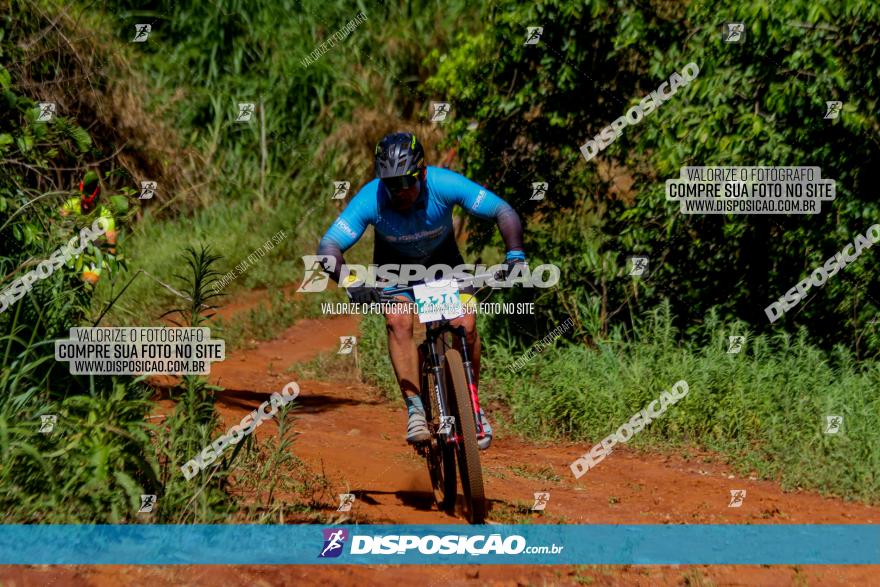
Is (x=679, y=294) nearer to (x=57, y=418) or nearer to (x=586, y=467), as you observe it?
(x=586, y=467)

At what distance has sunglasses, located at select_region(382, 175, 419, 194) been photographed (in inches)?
239

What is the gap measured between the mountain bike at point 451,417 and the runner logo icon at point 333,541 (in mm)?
811

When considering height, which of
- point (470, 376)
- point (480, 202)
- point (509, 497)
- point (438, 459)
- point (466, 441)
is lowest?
point (509, 497)

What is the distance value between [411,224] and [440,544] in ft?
6.75

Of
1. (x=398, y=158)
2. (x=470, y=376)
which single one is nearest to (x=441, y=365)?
(x=470, y=376)

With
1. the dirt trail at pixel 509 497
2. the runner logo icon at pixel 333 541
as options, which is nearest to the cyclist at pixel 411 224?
the dirt trail at pixel 509 497

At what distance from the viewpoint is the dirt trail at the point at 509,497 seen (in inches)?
186

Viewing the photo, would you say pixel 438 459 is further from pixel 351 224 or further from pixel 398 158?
pixel 398 158

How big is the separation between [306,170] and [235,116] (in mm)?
1381

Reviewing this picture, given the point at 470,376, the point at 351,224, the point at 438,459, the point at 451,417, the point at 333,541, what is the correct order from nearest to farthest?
the point at 333,541, the point at 451,417, the point at 470,376, the point at 438,459, the point at 351,224

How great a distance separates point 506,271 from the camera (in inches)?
239

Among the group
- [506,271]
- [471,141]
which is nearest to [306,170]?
[471,141]

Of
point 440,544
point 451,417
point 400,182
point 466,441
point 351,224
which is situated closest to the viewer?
point 440,544

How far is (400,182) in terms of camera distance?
6.09m
